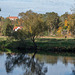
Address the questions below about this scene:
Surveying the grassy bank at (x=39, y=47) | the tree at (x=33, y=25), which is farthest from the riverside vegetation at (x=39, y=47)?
the tree at (x=33, y=25)

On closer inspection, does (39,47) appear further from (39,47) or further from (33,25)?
(33,25)

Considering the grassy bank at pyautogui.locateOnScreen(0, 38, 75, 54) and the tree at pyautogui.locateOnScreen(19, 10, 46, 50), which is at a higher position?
the tree at pyautogui.locateOnScreen(19, 10, 46, 50)

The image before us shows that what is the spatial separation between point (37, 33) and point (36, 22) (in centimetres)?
277

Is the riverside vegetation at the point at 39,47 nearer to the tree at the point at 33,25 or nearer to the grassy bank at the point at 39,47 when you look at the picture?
the grassy bank at the point at 39,47

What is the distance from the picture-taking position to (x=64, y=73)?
2586cm

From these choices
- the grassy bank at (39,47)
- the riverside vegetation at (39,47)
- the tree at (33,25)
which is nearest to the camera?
the riverside vegetation at (39,47)

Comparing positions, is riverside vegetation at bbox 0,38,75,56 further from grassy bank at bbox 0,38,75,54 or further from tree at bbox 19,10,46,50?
tree at bbox 19,10,46,50

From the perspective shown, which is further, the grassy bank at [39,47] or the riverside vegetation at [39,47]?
the grassy bank at [39,47]

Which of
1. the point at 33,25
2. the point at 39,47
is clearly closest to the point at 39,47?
the point at 39,47

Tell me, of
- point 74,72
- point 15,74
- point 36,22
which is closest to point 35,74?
point 15,74

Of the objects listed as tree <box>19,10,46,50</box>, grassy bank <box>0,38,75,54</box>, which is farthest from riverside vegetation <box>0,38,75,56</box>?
tree <box>19,10,46,50</box>

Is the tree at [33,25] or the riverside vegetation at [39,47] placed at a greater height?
the tree at [33,25]

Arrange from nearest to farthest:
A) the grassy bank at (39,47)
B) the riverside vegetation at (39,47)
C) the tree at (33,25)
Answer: the riverside vegetation at (39,47)
the grassy bank at (39,47)
the tree at (33,25)

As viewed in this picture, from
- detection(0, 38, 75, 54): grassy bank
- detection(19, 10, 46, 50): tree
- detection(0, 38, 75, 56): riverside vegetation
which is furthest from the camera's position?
detection(19, 10, 46, 50): tree
